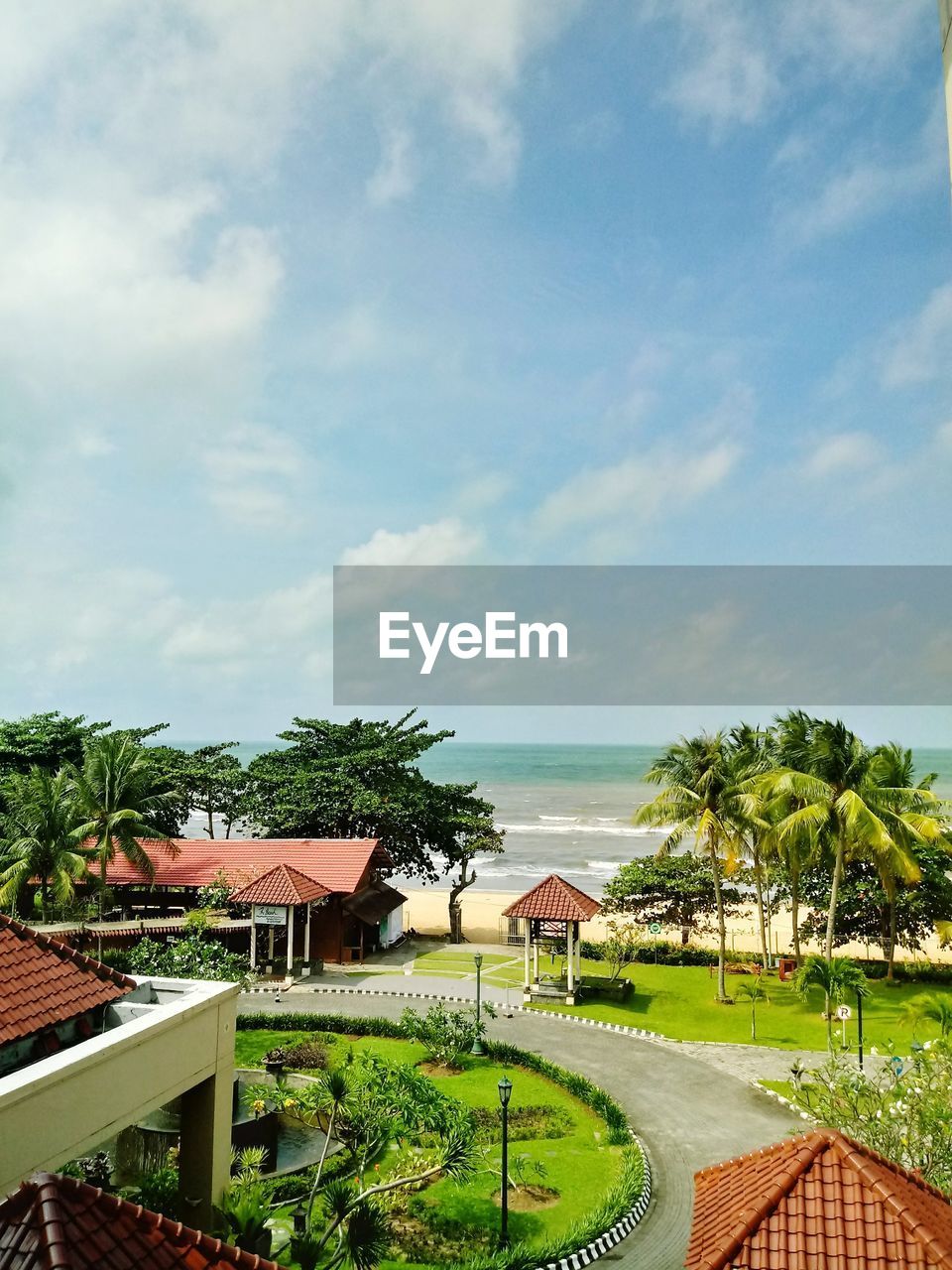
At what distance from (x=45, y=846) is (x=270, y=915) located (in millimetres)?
8881

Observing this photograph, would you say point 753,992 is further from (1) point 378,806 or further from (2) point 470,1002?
(1) point 378,806

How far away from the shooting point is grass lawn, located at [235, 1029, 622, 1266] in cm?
1498

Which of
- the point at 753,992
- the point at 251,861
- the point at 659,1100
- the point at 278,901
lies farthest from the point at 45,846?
the point at 753,992

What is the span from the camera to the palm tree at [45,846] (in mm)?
32406

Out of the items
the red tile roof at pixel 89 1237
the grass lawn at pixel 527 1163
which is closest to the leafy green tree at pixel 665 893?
the grass lawn at pixel 527 1163

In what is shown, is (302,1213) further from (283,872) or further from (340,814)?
(340,814)

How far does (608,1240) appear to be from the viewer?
1423 cm

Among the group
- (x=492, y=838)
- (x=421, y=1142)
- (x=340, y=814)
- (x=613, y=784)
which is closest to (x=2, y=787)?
(x=340, y=814)

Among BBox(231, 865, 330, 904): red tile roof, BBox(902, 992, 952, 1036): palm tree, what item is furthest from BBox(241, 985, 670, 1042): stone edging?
BBox(902, 992, 952, 1036): palm tree

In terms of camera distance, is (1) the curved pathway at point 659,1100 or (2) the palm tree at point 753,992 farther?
(2) the palm tree at point 753,992

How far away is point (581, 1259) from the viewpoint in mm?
13594

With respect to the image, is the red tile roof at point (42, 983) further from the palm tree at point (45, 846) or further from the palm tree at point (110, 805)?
the palm tree at point (45, 846)

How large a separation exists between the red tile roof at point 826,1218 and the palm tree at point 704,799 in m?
20.3

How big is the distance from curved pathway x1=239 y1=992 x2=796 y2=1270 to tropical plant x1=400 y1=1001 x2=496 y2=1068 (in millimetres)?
1700
